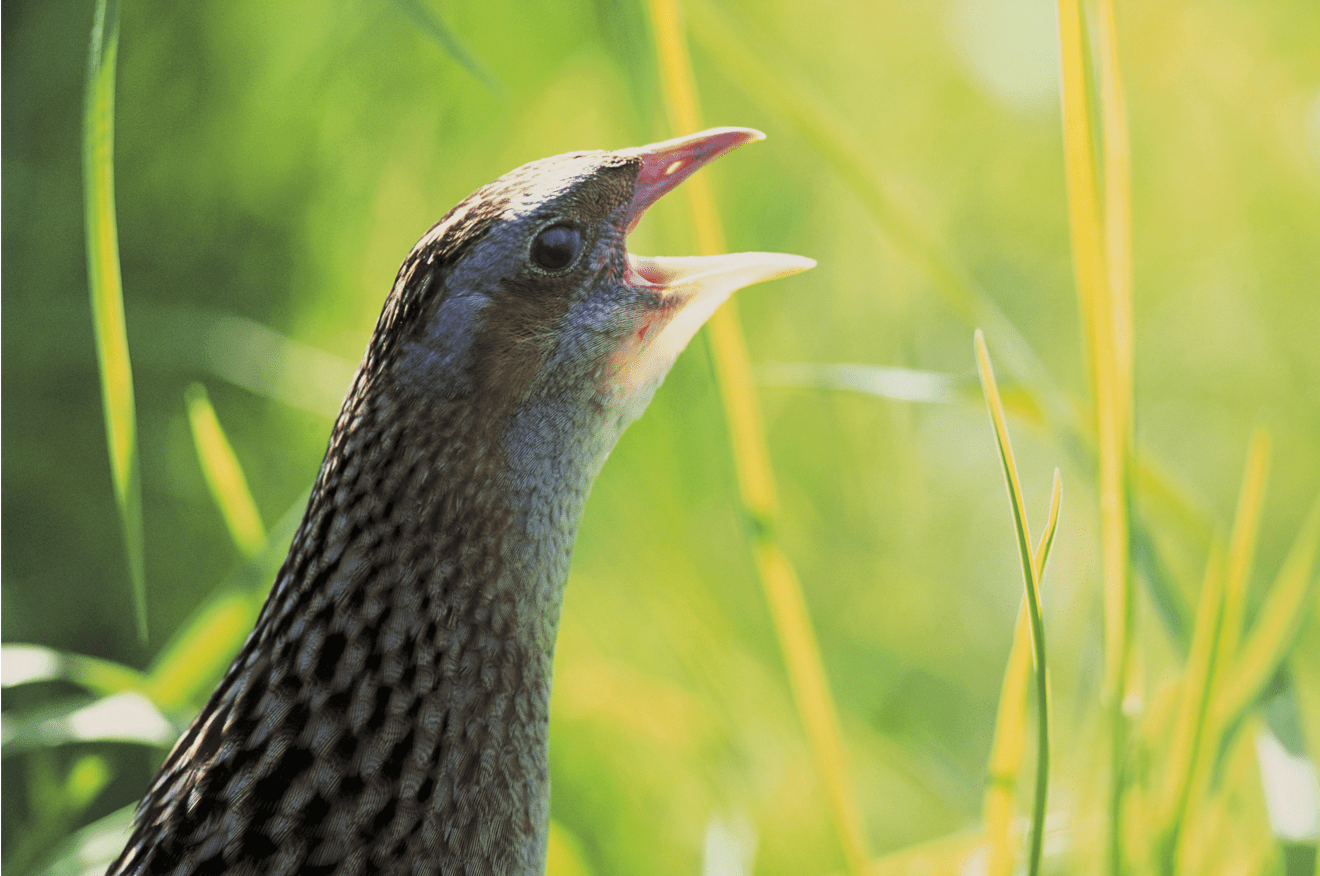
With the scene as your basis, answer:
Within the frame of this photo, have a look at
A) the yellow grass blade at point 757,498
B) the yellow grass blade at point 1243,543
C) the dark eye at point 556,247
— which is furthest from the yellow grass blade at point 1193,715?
the dark eye at point 556,247

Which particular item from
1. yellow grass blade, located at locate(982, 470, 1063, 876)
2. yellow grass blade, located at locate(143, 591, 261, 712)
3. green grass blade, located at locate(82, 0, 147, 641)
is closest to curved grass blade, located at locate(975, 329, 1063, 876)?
yellow grass blade, located at locate(982, 470, 1063, 876)

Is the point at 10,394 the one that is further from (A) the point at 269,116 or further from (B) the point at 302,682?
(B) the point at 302,682

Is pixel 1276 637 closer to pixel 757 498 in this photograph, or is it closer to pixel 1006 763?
pixel 1006 763

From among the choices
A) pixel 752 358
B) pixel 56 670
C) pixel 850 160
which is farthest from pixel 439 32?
pixel 752 358

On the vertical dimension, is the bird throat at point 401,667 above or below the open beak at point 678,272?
below

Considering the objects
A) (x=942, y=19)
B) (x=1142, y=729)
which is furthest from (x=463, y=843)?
(x=942, y=19)

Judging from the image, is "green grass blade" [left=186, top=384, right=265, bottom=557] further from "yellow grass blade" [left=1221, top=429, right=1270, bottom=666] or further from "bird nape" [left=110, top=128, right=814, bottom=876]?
"yellow grass blade" [left=1221, top=429, right=1270, bottom=666]

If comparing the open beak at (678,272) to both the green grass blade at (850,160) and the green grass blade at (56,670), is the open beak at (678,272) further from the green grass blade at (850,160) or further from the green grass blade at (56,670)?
the green grass blade at (56,670)
